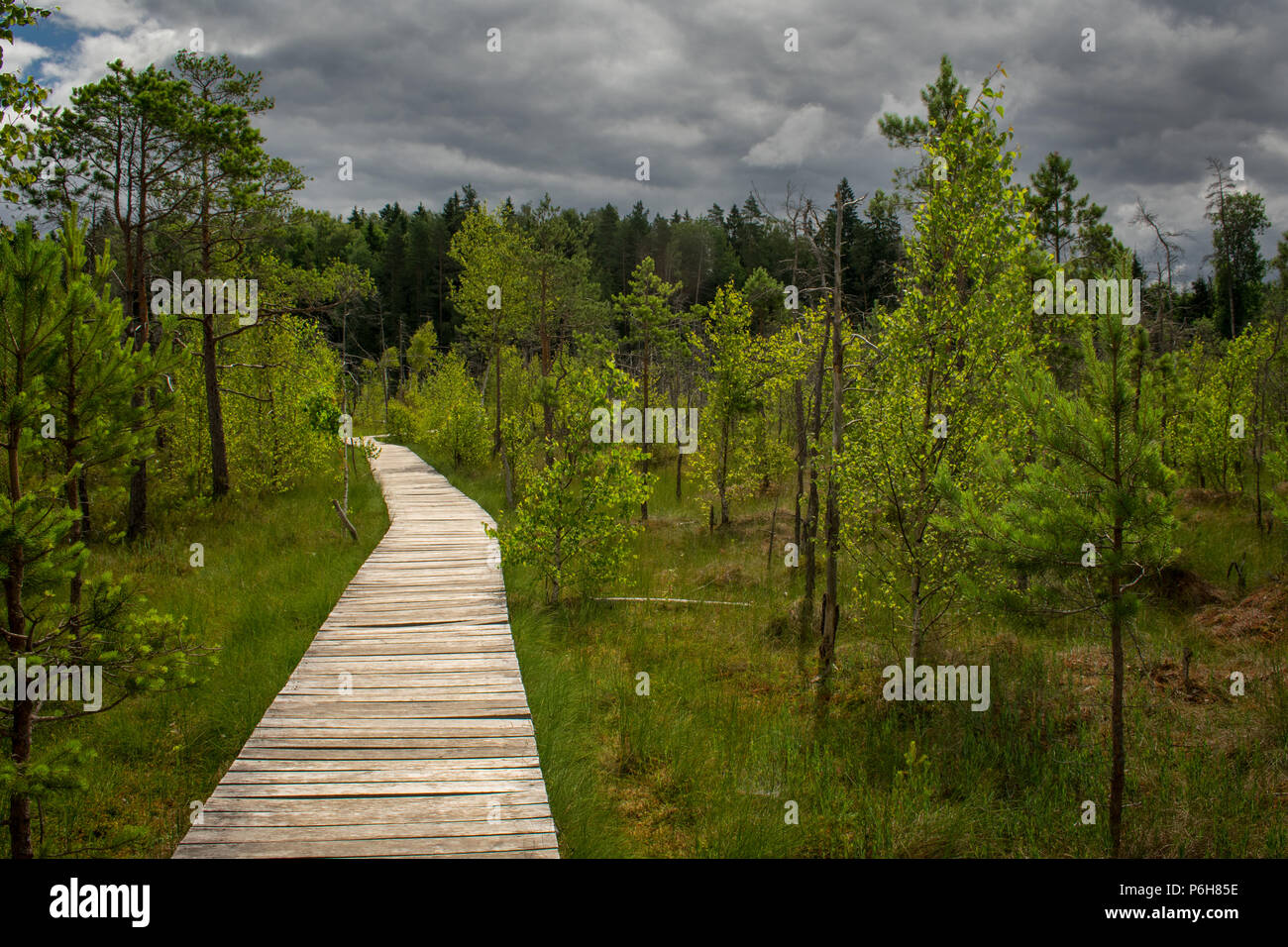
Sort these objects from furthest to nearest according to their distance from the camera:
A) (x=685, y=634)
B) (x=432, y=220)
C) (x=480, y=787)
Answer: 1. (x=432, y=220)
2. (x=685, y=634)
3. (x=480, y=787)

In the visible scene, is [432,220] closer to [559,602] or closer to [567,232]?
[567,232]

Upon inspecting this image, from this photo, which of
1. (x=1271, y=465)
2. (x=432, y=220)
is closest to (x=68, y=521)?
(x=1271, y=465)

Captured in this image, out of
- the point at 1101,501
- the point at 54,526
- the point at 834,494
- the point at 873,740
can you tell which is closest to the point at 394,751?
the point at 54,526

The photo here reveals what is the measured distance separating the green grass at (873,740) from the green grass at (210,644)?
7.97 ft

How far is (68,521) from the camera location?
3289mm

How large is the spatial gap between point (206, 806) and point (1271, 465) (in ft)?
37.6

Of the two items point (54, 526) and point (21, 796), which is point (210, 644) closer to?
point (21, 796)

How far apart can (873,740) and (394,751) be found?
4.58m

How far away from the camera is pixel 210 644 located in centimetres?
712

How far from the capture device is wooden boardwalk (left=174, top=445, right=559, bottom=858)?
369 cm

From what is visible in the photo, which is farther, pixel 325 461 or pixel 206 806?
pixel 325 461
